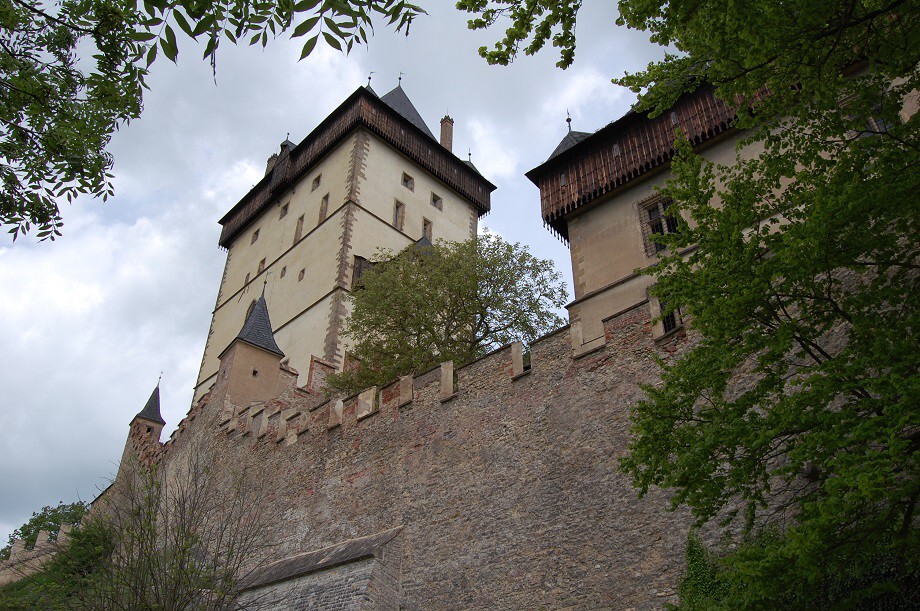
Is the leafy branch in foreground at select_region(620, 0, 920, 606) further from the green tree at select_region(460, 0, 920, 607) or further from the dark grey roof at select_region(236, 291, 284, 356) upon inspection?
the dark grey roof at select_region(236, 291, 284, 356)

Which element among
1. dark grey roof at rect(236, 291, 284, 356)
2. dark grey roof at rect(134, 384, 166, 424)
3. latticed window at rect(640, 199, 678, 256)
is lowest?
latticed window at rect(640, 199, 678, 256)

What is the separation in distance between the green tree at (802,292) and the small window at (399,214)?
2448 cm

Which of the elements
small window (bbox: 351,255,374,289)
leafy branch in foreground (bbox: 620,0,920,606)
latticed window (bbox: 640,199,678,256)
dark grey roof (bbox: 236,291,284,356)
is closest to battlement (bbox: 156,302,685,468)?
dark grey roof (bbox: 236,291,284,356)

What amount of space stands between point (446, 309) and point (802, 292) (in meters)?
12.7

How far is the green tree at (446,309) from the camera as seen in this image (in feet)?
59.4

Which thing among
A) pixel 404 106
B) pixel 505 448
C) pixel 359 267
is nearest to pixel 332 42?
pixel 505 448

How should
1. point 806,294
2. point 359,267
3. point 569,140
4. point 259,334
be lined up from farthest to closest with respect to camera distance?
point 359,267 < point 259,334 < point 569,140 < point 806,294

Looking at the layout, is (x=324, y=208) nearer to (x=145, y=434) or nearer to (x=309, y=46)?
(x=145, y=434)

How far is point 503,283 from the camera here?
19.0 m

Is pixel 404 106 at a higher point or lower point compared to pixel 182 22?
higher

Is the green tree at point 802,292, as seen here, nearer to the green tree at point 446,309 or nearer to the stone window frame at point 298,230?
the green tree at point 446,309

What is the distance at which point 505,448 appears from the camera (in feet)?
37.1

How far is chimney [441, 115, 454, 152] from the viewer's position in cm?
3696

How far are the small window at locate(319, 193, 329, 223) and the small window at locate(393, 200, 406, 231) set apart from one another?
2904mm
